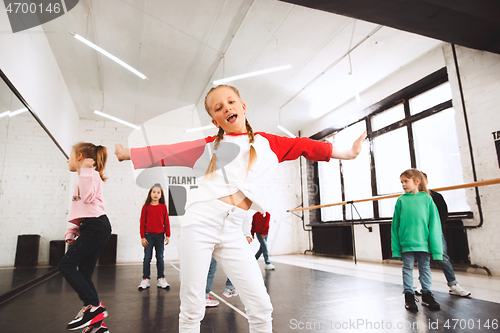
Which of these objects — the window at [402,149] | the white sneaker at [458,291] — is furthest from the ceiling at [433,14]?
the white sneaker at [458,291]

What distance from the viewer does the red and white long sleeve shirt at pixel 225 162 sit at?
1005mm

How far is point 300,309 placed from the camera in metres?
2.32

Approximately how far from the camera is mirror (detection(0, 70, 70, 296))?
2.84 m

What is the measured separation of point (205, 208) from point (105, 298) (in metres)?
2.52

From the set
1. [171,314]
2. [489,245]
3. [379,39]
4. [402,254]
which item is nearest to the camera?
[171,314]

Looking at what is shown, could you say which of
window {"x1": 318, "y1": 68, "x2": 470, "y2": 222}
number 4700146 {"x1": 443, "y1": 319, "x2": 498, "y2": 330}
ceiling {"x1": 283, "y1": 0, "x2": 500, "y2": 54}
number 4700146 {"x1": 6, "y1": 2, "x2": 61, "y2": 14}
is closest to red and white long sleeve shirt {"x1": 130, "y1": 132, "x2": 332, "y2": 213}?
Answer: number 4700146 {"x1": 443, "y1": 319, "x2": 498, "y2": 330}

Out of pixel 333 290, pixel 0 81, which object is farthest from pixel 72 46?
pixel 333 290

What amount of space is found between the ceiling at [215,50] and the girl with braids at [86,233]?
2.66m

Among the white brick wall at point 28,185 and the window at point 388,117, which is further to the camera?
the window at point 388,117

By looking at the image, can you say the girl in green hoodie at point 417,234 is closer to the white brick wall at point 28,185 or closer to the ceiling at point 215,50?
the ceiling at point 215,50

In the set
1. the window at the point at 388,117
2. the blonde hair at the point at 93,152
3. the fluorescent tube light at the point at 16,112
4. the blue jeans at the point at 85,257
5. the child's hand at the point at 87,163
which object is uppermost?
the window at the point at 388,117

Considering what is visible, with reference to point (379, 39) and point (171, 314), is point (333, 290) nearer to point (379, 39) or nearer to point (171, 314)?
point (171, 314)

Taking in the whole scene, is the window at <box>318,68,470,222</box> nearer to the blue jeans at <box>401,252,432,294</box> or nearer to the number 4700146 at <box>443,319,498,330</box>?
the blue jeans at <box>401,252,432,294</box>

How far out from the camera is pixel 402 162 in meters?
5.47
